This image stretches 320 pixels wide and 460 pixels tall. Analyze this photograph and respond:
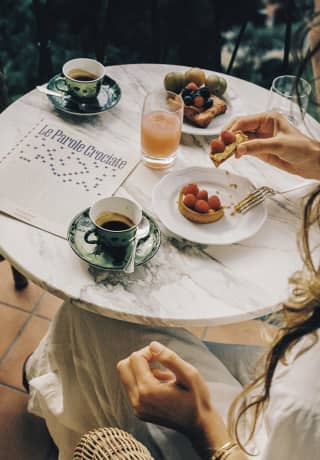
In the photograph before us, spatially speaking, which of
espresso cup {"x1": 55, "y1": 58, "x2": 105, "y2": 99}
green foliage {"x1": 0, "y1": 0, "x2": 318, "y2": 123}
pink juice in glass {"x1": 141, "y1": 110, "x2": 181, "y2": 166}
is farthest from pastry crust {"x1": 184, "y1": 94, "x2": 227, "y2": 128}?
green foliage {"x1": 0, "y1": 0, "x2": 318, "y2": 123}

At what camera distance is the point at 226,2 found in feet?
6.46

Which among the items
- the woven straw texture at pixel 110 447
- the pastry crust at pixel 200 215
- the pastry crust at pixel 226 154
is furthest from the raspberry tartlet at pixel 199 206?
the woven straw texture at pixel 110 447

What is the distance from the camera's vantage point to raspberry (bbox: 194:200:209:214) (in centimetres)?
113

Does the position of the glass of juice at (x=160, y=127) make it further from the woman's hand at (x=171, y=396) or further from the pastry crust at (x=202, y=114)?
the woman's hand at (x=171, y=396)

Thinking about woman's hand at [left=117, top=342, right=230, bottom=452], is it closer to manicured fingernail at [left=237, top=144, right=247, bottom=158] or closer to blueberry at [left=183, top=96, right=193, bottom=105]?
manicured fingernail at [left=237, top=144, right=247, bottom=158]

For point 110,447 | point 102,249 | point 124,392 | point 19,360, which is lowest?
point 19,360

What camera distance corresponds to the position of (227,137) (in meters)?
1.25

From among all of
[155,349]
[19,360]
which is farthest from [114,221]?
[19,360]

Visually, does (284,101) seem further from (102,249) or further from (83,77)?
(102,249)

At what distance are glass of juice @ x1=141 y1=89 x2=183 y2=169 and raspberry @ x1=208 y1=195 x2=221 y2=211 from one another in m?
0.18

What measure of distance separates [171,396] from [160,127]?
59cm

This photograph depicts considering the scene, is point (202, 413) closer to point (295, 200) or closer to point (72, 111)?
point (295, 200)

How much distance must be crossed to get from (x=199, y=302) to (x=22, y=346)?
95 cm

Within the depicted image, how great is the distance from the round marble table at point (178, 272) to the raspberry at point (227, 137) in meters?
0.09
